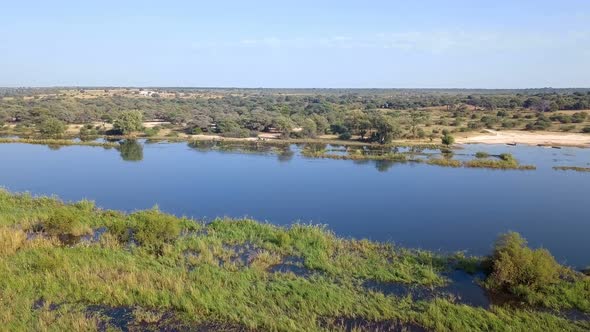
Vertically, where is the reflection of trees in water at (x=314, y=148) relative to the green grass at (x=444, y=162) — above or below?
below

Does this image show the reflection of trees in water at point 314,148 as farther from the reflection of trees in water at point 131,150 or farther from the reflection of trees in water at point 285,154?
the reflection of trees in water at point 131,150

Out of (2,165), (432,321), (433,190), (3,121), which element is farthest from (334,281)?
(3,121)

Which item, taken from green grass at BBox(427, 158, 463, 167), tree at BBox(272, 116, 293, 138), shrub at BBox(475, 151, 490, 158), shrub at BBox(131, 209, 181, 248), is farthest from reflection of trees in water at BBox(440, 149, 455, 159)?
shrub at BBox(131, 209, 181, 248)

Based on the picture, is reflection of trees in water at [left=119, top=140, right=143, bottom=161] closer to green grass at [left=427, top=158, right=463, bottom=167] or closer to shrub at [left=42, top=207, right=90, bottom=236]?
shrub at [left=42, top=207, right=90, bottom=236]

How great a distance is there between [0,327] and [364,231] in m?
12.3

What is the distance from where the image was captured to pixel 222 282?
1170cm

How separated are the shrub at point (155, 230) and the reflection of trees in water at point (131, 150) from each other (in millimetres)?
21037

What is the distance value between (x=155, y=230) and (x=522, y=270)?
10.6m

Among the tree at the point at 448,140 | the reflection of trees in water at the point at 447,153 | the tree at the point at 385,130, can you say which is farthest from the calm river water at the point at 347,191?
the tree at the point at 385,130

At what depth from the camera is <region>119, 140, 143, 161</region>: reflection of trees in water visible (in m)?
35.6

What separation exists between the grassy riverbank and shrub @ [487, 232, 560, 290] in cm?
27

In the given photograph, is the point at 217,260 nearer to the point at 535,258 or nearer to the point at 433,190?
the point at 535,258

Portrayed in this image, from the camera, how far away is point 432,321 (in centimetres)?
997

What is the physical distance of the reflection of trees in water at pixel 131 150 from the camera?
117 ft
